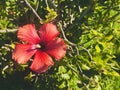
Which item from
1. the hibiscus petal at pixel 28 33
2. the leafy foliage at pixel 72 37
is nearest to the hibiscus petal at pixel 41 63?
the hibiscus petal at pixel 28 33

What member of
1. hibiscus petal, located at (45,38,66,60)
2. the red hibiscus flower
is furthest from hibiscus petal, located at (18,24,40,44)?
hibiscus petal, located at (45,38,66,60)

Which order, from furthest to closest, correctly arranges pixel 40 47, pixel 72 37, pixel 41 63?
pixel 72 37, pixel 40 47, pixel 41 63

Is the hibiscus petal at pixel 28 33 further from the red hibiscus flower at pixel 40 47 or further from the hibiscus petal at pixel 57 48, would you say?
the hibiscus petal at pixel 57 48

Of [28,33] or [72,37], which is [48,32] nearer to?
[28,33]

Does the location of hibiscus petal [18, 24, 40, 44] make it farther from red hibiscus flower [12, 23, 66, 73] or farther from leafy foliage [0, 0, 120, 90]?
leafy foliage [0, 0, 120, 90]

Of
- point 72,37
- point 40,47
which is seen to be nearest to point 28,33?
point 40,47
